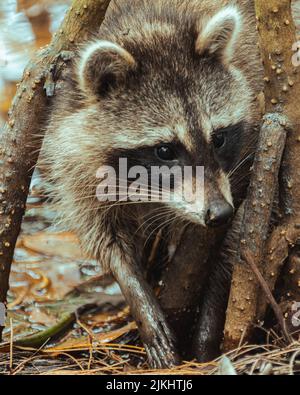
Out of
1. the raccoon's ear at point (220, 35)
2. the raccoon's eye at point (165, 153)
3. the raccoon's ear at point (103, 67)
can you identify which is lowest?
the raccoon's eye at point (165, 153)

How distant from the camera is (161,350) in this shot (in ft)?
14.0

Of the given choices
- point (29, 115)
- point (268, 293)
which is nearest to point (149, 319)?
point (268, 293)

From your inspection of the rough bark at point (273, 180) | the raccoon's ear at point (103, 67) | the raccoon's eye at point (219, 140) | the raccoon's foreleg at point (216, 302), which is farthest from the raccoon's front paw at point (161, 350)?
the raccoon's ear at point (103, 67)

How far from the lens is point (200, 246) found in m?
4.28

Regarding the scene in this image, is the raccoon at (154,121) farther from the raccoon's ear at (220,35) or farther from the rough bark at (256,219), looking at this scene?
the rough bark at (256,219)

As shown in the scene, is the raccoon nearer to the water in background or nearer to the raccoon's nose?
the raccoon's nose

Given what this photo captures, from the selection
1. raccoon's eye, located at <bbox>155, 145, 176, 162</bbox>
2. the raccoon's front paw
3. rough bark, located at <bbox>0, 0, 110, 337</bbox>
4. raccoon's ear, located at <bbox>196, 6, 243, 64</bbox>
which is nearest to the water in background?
rough bark, located at <bbox>0, 0, 110, 337</bbox>

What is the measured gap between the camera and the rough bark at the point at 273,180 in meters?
3.71

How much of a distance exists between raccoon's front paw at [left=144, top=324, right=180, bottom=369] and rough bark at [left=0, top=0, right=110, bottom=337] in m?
0.96

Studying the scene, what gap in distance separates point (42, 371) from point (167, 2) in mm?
2489

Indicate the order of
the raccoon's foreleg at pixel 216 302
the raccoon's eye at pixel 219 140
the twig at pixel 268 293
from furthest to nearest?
the raccoon's foreleg at pixel 216 302 → the raccoon's eye at pixel 219 140 → the twig at pixel 268 293

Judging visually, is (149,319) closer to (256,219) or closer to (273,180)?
(256,219)

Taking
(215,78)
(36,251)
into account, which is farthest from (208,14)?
(36,251)

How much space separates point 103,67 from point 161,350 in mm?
1670
